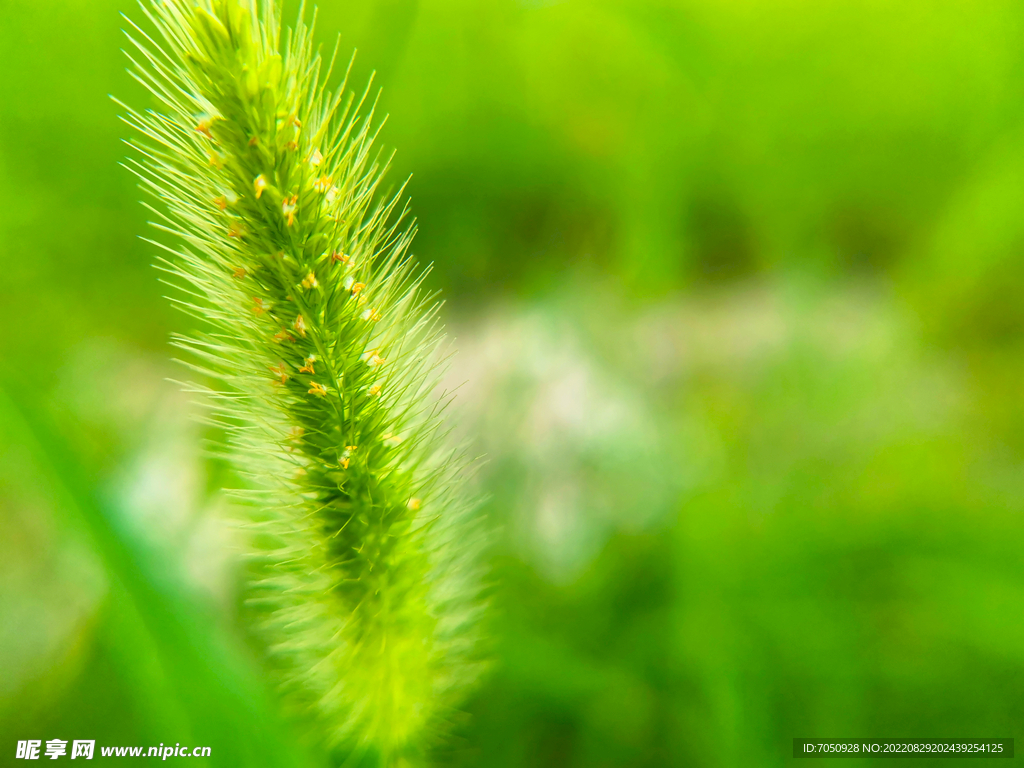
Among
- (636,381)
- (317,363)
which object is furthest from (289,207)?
(636,381)

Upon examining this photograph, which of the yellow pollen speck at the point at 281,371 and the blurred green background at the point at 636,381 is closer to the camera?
the yellow pollen speck at the point at 281,371

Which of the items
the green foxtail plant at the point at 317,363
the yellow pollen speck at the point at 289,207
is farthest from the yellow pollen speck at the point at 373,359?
the yellow pollen speck at the point at 289,207

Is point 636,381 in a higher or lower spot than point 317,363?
higher

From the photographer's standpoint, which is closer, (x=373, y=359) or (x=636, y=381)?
(x=373, y=359)

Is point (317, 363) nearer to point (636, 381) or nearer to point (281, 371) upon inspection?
→ point (281, 371)

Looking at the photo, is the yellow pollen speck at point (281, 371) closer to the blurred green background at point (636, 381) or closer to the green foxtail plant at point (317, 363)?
the green foxtail plant at point (317, 363)

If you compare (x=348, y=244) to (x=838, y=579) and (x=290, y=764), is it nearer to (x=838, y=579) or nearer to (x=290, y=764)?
(x=290, y=764)

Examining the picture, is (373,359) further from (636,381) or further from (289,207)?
(636,381)
